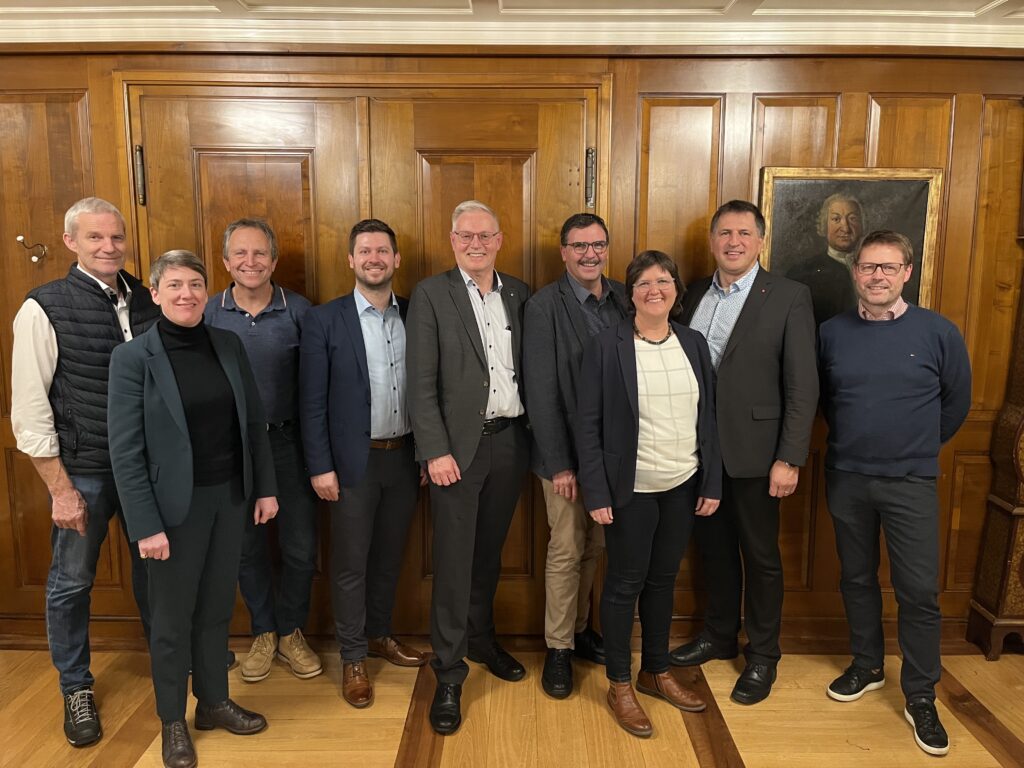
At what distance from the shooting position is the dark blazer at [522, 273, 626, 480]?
2525 mm

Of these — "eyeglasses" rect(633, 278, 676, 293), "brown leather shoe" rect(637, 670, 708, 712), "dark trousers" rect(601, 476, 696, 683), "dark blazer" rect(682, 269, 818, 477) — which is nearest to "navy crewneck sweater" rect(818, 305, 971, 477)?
"dark blazer" rect(682, 269, 818, 477)

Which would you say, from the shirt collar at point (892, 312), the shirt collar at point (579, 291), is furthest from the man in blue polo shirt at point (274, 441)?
the shirt collar at point (892, 312)

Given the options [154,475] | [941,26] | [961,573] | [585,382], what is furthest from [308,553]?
[941,26]

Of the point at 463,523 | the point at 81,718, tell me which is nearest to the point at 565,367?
the point at 463,523

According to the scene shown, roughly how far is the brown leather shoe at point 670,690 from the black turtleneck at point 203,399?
1.70 metres

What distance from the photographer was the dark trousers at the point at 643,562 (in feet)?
7.95

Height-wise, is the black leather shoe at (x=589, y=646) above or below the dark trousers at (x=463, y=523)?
below

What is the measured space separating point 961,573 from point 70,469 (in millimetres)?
3594

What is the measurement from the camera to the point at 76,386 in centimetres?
238

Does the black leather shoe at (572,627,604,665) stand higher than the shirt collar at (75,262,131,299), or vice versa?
the shirt collar at (75,262,131,299)

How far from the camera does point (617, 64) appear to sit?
293cm

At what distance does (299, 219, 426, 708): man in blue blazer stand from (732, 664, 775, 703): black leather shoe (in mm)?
1408

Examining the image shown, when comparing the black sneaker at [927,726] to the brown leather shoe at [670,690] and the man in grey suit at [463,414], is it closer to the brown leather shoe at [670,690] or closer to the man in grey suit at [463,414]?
the brown leather shoe at [670,690]

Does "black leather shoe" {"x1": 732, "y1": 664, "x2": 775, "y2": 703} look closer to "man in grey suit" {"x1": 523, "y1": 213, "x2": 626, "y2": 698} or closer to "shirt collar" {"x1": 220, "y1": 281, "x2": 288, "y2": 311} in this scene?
"man in grey suit" {"x1": 523, "y1": 213, "x2": 626, "y2": 698}
